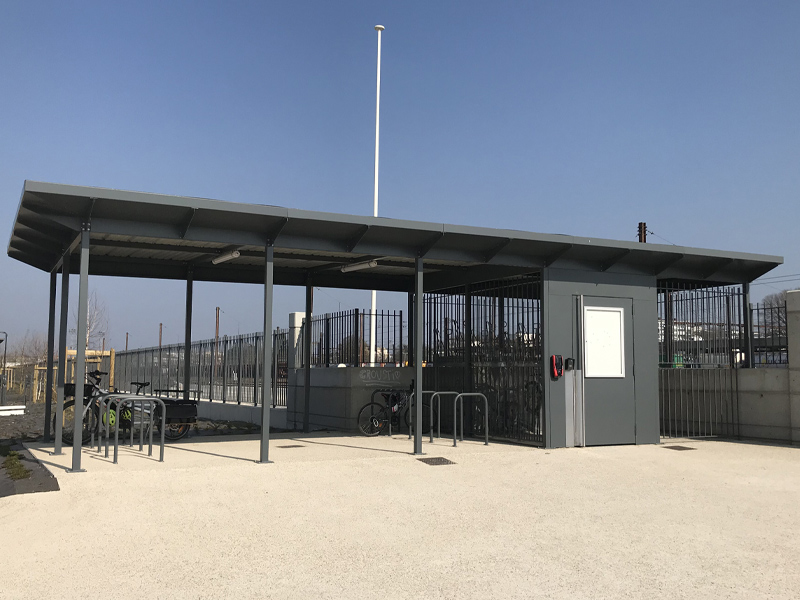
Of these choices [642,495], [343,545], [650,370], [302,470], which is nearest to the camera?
[343,545]

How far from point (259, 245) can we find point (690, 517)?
6257mm

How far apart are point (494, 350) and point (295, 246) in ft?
14.0

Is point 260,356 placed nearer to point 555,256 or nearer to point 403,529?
point 555,256

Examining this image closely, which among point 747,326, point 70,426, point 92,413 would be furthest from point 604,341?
point 70,426

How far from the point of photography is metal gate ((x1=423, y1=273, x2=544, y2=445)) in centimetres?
1199

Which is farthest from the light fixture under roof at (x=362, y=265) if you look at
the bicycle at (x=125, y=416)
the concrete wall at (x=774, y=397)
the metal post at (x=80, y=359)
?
the concrete wall at (x=774, y=397)

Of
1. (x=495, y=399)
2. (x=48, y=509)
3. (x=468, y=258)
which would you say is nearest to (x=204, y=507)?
(x=48, y=509)

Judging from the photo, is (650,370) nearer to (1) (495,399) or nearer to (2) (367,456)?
(1) (495,399)

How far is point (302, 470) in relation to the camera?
915 cm

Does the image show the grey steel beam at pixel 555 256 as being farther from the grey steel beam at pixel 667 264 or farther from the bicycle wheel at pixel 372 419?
the bicycle wheel at pixel 372 419

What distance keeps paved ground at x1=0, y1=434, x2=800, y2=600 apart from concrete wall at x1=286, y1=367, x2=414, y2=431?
3951 mm

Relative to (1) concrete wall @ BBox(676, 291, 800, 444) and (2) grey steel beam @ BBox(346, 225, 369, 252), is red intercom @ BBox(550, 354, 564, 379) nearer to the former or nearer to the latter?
(2) grey steel beam @ BBox(346, 225, 369, 252)

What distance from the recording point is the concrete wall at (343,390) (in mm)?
14195

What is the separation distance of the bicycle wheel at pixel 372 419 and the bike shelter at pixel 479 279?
131 cm
